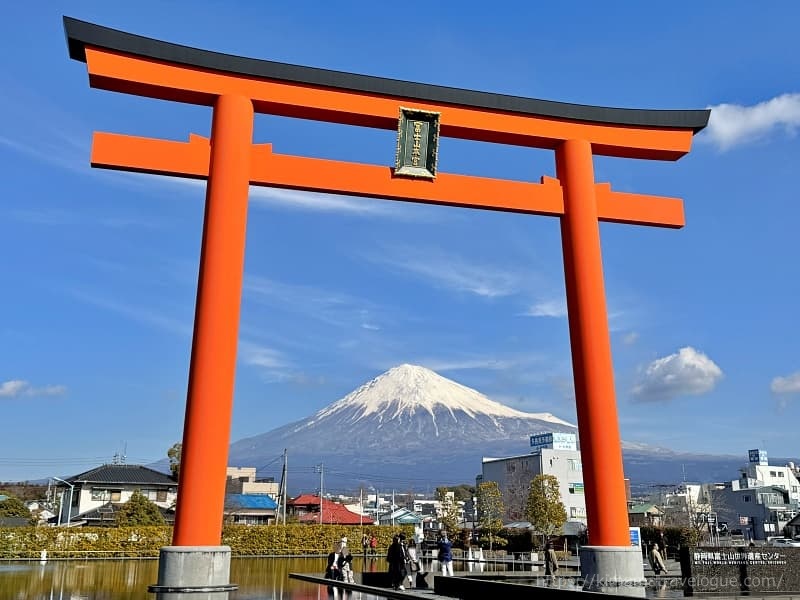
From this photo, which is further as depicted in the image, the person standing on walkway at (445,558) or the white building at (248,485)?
the white building at (248,485)

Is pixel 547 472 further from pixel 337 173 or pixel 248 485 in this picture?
pixel 337 173

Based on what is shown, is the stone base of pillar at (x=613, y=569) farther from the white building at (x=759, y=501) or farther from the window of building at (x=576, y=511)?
the white building at (x=759, y=501)

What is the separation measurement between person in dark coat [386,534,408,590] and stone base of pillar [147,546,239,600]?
4.46 metres

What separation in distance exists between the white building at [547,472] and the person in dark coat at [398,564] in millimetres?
37813

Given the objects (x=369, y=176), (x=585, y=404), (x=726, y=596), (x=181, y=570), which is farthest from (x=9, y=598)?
(x=726, y=596)

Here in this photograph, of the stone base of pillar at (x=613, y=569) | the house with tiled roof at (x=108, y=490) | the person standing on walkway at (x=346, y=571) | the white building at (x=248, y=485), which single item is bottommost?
the person standing on walkway at (x=346, y=571)

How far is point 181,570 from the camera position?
28.1ft

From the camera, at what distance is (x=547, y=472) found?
5038 cm

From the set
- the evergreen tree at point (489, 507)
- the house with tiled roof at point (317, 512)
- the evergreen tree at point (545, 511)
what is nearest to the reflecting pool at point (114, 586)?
the evergreen tree at point (545, 511)

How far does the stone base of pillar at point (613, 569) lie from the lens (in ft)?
32.1

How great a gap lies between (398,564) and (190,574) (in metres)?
4.92

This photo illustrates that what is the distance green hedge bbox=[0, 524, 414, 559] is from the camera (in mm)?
26844

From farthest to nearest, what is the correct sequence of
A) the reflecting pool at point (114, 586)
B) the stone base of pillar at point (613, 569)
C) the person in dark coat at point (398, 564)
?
1. the person in dark coat at point (398, 564)
2. the reflecting pool at point (114, 586)
3. the stone base of pillar at point (613, 569)

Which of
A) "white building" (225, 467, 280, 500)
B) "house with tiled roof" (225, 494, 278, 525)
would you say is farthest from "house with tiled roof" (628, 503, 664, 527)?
"white building" (225, 467, 280, 500)
